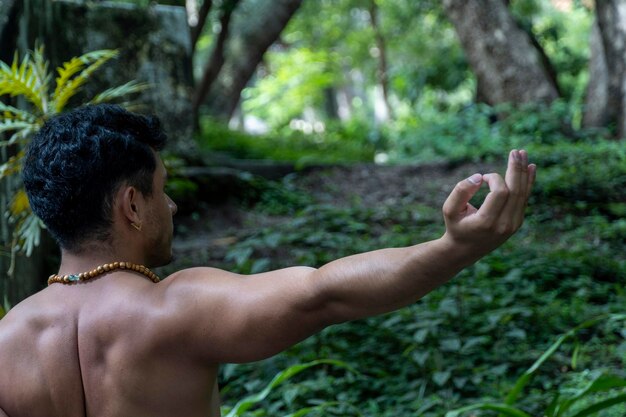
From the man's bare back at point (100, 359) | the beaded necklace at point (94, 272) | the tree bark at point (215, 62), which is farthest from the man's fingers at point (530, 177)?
the tree bark at point (215, 62)

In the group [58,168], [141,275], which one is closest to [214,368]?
[141,275]

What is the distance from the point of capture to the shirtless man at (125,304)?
1878 mm

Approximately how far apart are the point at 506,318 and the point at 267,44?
8.63 metres

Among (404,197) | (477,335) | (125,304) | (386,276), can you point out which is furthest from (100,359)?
(404,197)

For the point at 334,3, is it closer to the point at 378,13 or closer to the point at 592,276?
the point at 378,13

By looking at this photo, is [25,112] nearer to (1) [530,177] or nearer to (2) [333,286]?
(2) [333,286]

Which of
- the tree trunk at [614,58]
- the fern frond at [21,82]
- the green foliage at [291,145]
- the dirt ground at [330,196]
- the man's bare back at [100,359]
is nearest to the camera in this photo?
the man's bare back at [100,359]

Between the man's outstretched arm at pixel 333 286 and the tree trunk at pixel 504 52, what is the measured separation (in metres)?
8.84

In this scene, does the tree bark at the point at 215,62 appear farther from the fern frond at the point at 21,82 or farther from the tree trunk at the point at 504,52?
the fern frond at the point at 21,82

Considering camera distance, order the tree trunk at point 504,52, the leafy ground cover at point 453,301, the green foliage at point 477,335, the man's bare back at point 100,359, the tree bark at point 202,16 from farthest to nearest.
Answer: the tree bark at point 202,16 → the tree trunk at point 504,52 → the leafy ground cover at point 453,301 → the green foliage at point 477,335 → the man's bare back at point 100,359

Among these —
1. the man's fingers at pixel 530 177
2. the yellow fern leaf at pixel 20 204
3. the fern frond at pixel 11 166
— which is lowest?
the yellow fern leaf at pixel 20 204

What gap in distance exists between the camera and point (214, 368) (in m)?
2.05

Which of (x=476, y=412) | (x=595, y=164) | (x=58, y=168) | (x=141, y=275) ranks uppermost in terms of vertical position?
(x=58, y=168)

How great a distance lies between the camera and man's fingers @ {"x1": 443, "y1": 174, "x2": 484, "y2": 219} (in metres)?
1.64
